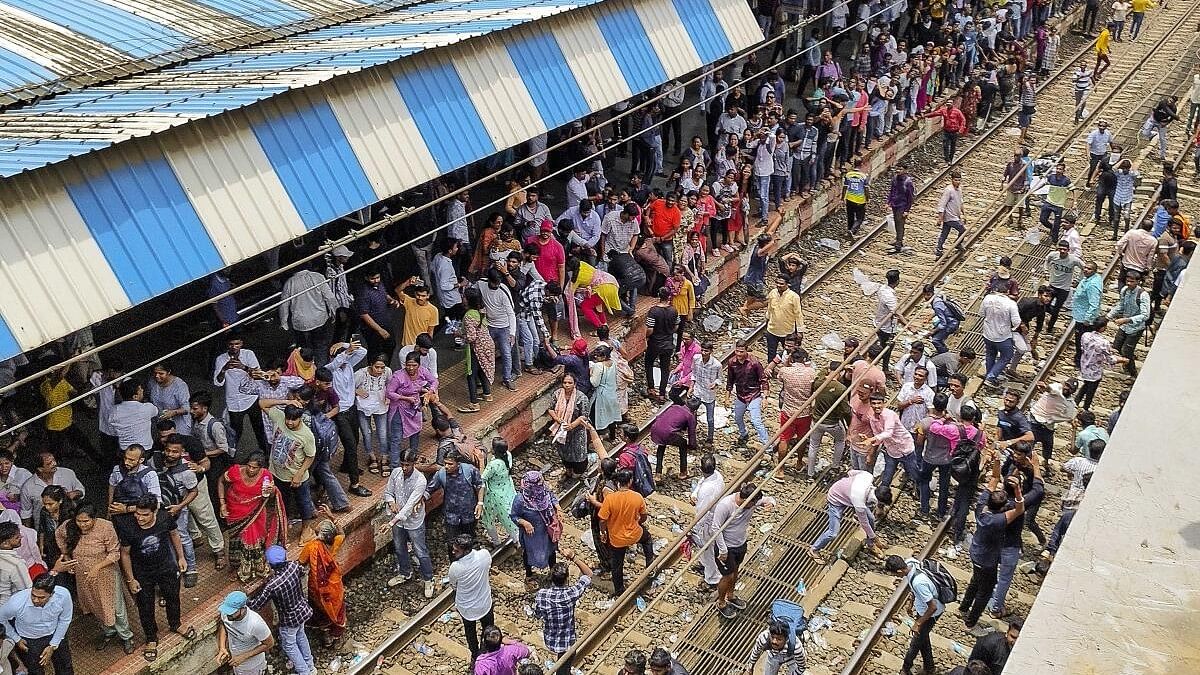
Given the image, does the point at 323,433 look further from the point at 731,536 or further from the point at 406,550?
the point at 731,536

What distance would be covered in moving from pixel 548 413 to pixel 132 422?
4601mm

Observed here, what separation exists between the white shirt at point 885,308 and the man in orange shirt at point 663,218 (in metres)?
2.88

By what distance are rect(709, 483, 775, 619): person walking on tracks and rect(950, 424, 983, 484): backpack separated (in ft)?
6.62

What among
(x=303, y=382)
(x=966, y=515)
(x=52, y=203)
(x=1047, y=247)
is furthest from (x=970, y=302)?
(x=52, y=203)

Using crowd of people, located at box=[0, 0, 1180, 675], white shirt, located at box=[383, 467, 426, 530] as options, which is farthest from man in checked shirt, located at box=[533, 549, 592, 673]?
white shirt, located at box=[383, 467, 426, 530]

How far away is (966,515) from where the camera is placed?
41.0ft

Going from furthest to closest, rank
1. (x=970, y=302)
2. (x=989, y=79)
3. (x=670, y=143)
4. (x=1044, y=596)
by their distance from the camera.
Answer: (x=989, y=79) → (x=670, y=143) → (x=970, y=302) → (x=1044, y=596)

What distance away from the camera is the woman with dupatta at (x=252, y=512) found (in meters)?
10.5

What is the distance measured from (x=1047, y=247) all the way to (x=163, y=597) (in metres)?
15.0

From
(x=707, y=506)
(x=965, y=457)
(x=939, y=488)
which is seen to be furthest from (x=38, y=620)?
(x=939, y=488)

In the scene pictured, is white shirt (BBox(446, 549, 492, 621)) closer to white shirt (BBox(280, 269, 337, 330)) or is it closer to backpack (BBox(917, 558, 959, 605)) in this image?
white shirt (BBox(280, 269, 337, 330))

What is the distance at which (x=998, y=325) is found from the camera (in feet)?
47.9

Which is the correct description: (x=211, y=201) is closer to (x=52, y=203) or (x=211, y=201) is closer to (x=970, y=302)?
(x=52, y=203)

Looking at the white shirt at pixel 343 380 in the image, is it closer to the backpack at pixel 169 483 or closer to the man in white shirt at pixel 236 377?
the man in white shirt at pixel 236 377
